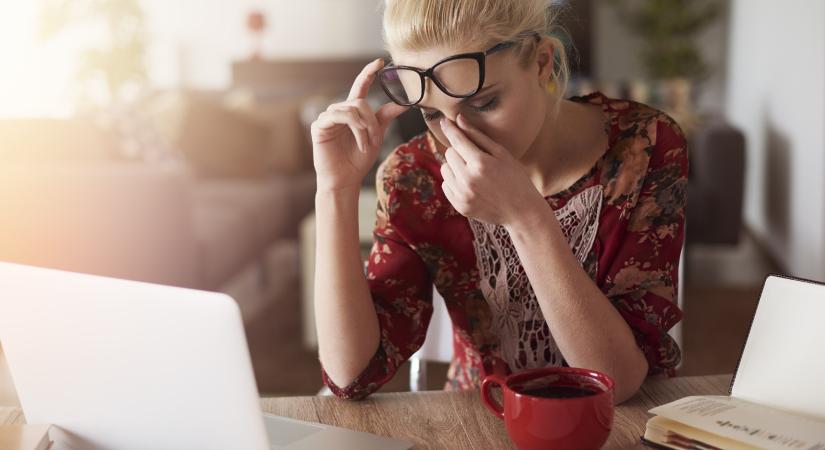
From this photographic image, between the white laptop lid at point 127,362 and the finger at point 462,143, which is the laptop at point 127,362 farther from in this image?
the finger at point 462,143

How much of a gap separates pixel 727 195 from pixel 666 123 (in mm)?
2840

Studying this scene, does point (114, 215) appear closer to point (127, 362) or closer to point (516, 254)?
point (516, 254)

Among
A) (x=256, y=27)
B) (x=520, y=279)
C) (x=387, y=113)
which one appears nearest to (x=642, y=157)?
(x=520, y=279)

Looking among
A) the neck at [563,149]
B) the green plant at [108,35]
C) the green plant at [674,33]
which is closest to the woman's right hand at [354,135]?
the neck at [563,149]

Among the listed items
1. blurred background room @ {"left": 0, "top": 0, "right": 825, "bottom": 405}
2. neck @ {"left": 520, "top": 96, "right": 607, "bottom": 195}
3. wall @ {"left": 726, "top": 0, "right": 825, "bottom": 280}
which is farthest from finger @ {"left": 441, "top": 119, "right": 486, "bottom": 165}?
wall @ {"left": 726, "top": 0, "right": 825, "bottom": 280}

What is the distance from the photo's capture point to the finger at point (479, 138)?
107cm

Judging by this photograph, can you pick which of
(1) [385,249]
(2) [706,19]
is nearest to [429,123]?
(1) [385,249]

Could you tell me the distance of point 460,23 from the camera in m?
1.10

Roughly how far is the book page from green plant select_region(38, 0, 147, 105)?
15.5 ft

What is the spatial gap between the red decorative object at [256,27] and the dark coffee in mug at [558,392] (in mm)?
6286

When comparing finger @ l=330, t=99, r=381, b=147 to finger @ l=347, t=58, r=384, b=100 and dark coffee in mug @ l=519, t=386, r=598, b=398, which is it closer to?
finger @ l=347, t=58, r=384, b=100

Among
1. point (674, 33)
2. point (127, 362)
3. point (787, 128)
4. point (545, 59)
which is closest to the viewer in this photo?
point (127, 362)

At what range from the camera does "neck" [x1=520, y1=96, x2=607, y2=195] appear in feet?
4.14

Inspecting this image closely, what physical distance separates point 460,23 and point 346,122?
18 cm
